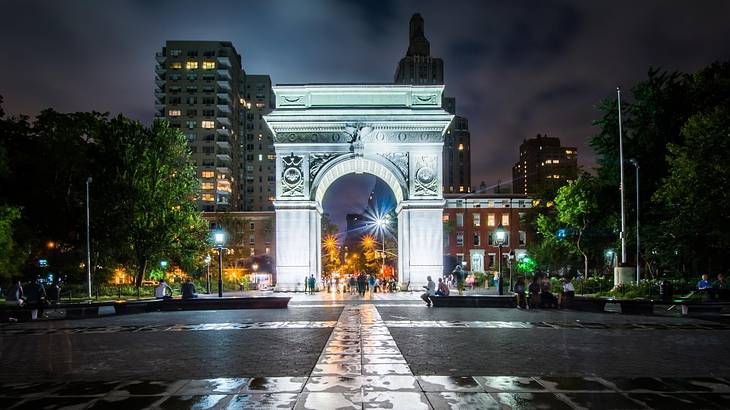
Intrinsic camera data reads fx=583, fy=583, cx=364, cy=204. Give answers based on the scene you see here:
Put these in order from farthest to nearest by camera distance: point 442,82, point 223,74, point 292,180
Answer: point 442,82, point 223,74, point 292,180

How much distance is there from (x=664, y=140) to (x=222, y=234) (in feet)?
95.1

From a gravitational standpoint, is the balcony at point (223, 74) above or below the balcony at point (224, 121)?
above

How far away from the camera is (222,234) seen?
94.7ft

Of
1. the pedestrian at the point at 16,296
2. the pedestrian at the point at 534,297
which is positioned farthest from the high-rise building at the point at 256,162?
the pedestrian at the point at 534,297

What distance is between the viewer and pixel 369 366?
9.37 meters

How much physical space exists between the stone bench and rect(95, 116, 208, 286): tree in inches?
864

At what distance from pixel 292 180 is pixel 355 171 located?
219 inches

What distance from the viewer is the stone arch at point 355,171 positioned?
137ft

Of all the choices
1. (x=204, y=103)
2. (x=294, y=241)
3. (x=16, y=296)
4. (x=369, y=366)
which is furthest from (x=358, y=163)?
(x=204, y=103)

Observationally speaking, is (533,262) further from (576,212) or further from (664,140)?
(664,140)

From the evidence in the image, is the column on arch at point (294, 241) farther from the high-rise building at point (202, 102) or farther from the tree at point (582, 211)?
the high-rise building at point (202, 102)

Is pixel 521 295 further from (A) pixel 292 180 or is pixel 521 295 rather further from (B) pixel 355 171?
(B) pixel 355 171

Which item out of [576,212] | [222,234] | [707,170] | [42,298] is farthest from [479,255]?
[42,298]

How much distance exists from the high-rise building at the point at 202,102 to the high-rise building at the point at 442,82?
44047 mm
